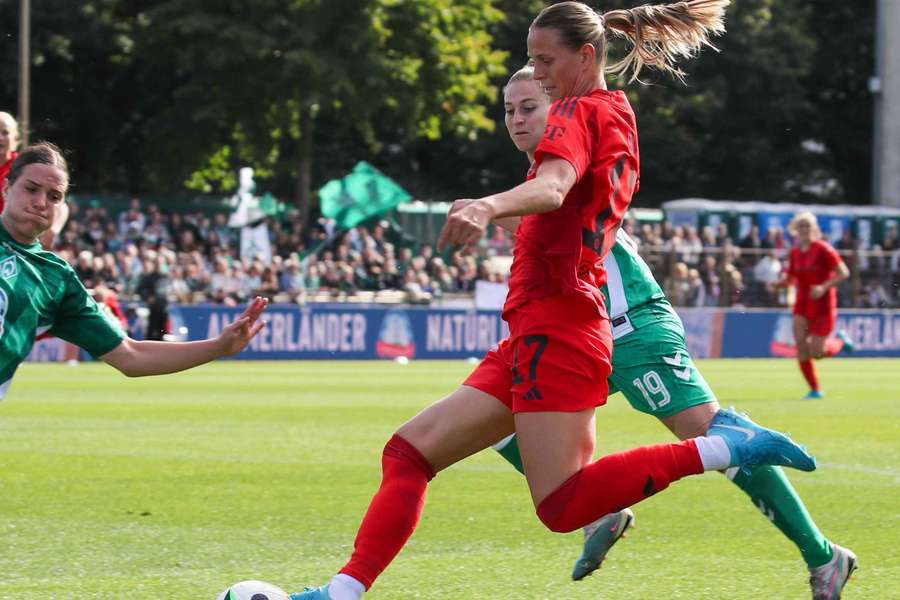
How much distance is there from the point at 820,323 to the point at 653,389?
13.5m

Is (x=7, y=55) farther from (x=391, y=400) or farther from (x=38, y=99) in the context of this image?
(x=391, y=400)

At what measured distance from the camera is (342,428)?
13859 millimetres

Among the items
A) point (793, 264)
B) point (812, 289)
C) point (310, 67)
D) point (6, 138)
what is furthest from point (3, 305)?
point (310, 67)

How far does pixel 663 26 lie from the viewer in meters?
5.45

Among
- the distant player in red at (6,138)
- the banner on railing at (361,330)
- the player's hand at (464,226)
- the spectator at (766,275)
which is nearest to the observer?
the player's hand at (464,226)

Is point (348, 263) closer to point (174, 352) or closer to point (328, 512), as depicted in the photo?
point (328, 512)

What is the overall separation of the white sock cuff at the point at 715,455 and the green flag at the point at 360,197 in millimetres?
27867

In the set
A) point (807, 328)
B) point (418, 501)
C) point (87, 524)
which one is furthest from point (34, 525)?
point (807, 328)

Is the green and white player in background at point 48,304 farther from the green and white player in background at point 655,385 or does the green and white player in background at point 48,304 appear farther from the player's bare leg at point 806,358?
the player's bare leg at point 806,358

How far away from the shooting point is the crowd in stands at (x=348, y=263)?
28344 millimetres

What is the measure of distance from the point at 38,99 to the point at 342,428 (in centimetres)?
3094

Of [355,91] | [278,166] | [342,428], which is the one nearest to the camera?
[342,428]

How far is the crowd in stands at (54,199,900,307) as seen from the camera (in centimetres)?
2834

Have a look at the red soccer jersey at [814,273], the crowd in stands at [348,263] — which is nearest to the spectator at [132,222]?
the crowd in stands at [348,263]
